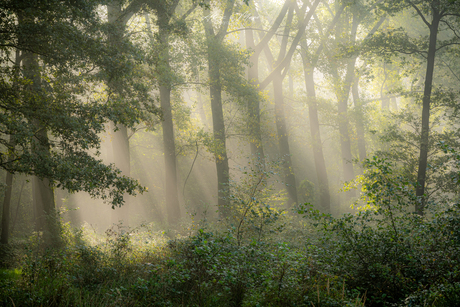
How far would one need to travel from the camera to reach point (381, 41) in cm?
1127

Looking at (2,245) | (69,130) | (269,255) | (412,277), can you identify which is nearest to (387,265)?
(412,277)

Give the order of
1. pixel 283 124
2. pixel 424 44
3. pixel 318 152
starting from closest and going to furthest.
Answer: pixel 424 44 < pixel 283 124 < pixel 318 152

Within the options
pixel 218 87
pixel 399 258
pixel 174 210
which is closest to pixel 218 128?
pixel 218 87

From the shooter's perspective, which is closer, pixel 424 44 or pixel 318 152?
pixel 424 44

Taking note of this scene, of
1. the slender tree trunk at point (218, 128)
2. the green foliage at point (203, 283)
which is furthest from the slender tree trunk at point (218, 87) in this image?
the green foliage at point (203, 283)

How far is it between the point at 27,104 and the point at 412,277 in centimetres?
841

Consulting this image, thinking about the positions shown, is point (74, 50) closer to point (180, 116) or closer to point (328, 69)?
point (180, 116)

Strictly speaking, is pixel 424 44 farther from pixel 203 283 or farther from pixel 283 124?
pixel 203 283

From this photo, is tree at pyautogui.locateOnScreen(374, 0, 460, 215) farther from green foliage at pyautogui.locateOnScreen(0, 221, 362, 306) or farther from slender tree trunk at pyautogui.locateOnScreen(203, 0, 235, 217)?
slender tree trunk at pyautogui.locateOnScreen(203, 0, 235, 217)

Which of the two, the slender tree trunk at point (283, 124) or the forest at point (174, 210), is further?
the slender tree trunk at point (283, 124)

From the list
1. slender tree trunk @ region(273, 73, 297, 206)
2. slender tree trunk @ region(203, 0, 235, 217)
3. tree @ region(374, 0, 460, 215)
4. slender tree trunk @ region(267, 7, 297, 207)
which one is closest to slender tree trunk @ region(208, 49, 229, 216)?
slender tree trunk @ region(203, 0, 235, 217)

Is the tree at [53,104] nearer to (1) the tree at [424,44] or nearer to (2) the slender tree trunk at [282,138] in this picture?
(1) the tree at [424,44]

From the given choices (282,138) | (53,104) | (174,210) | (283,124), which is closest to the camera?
(53,104)

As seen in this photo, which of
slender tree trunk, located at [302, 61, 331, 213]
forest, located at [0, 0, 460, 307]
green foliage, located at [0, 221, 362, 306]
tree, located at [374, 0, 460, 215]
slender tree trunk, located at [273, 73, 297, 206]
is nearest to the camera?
green foliage, located at [0, 221, 362, 306]
